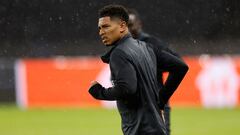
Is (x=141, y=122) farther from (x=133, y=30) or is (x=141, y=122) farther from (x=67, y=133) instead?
(x=67, y=133)

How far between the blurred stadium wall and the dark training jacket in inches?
403

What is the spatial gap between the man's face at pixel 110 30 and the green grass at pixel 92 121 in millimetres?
6873

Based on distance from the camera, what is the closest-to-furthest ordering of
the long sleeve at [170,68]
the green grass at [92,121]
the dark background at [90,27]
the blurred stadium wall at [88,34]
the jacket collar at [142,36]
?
the long sleeve at [170,68] < the jacket collar at [142,36] < the green grass at [92,121] < the blurred stadium wall at [88,34] < the dark background at [90,27]

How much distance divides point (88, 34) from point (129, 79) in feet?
47.4

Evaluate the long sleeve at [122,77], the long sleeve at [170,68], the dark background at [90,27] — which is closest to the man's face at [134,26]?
the long sleeve at [170,68]

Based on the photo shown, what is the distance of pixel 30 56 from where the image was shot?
18.9 m

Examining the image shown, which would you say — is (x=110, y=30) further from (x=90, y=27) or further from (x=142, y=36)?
(x=90, y=27)

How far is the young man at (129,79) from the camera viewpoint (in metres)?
5.18

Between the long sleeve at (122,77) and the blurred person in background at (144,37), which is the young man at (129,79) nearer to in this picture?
the long sleeve at (122,77)

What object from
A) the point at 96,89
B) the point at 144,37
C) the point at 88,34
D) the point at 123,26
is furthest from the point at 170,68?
the point at 88,34

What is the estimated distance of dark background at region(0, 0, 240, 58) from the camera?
57.2 ft

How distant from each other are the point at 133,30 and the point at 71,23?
455 inches

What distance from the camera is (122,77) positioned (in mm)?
5141

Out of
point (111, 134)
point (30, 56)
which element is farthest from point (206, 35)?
point (111, 134)
